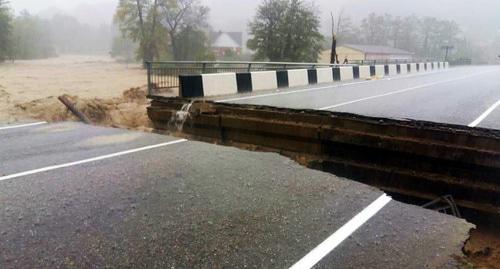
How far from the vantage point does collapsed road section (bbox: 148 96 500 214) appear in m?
4.24

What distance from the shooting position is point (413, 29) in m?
126

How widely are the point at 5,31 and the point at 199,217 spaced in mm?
63708

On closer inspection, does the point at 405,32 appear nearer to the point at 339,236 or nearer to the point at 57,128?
the point at 57,128

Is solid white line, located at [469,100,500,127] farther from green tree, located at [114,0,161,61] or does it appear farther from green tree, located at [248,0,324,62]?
green tree, located at [114,0,161,61]

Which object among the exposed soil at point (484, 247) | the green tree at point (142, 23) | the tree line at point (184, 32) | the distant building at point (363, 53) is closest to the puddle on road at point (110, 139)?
the exposed soil at point (484, 247)

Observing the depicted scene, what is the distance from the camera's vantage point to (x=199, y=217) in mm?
3393

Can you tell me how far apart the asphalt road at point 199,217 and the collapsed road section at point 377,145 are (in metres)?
0.45

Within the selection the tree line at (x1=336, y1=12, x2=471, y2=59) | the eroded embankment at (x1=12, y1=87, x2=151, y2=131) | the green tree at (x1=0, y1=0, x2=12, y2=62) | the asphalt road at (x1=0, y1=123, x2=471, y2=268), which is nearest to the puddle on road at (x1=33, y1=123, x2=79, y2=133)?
the eroded embankment at (x1=12, y1=87, x2=151, y2=131)

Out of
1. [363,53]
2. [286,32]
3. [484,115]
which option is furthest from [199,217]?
[363,53]

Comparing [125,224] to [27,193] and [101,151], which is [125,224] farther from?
[101,151]

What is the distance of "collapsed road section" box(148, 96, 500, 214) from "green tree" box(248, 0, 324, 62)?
142 feet

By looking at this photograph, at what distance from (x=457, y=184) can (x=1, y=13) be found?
64937mm

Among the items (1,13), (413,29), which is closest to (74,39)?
(1,13)

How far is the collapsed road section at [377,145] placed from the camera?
424 centimetres
